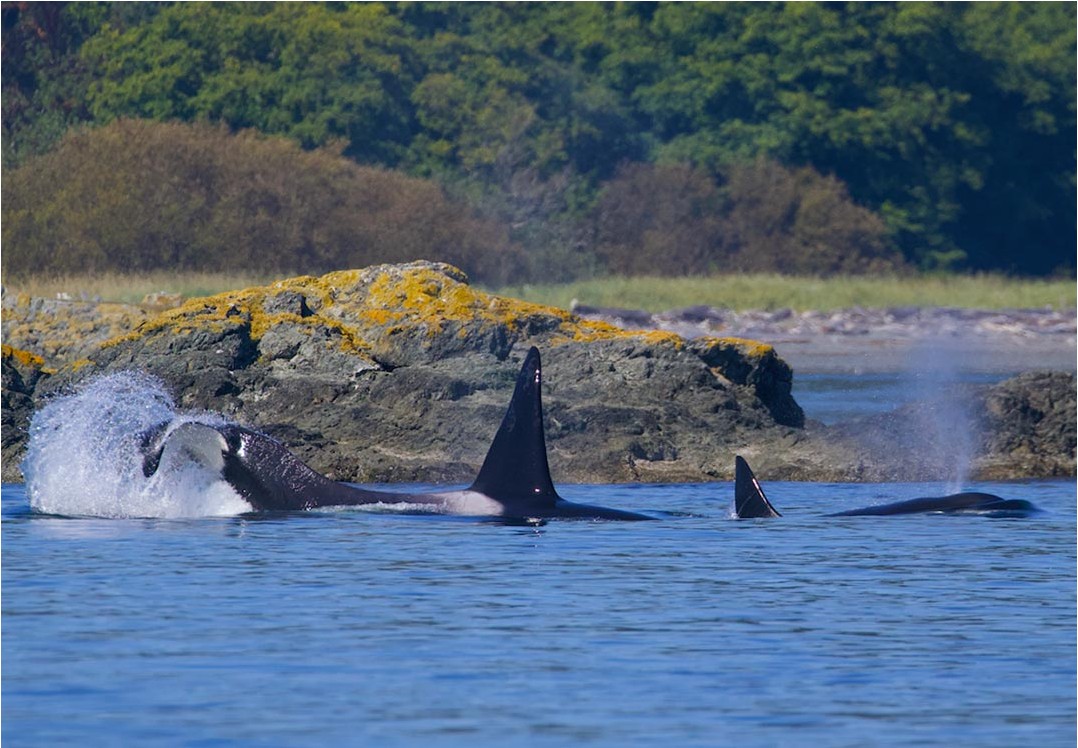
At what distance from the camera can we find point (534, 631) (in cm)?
1034

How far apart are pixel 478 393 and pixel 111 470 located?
447 cm

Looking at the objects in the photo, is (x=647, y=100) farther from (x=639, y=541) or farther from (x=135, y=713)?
(x=135, y=713)

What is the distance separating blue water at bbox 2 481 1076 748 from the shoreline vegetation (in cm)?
2965

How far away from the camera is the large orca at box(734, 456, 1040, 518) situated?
49.8 feet

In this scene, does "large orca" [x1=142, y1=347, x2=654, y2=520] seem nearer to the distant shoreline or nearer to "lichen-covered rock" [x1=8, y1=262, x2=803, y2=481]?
"lichen-covered rock" [x1=8, y1=262, x2=803, y2=481]

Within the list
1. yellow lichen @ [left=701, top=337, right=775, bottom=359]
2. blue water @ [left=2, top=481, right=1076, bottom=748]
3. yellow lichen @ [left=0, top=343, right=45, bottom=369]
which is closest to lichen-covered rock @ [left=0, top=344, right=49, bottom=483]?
yellow lichen @ [left=0, top=343, right=45, bottom=369]

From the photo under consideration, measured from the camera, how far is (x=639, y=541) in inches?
542

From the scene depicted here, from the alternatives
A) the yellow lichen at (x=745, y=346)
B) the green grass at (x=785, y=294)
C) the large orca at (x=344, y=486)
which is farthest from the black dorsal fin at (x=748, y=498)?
the green grass at (x=785, y=294)

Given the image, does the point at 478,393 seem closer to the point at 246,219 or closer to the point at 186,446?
the point at 186,446

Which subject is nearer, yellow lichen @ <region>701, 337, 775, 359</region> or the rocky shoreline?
the rocky shoreline

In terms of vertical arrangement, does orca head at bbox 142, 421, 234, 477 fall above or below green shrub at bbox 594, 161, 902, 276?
below

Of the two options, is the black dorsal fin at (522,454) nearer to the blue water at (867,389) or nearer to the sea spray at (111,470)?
the sea spray at (111,470)

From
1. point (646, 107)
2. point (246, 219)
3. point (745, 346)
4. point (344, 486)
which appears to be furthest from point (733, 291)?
point (344, 486)

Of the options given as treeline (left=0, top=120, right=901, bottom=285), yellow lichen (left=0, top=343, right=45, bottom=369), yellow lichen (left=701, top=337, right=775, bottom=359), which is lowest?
yellow lichen (left=0, top=343, right=45, bottom=369)
